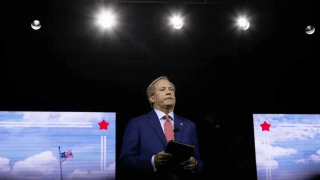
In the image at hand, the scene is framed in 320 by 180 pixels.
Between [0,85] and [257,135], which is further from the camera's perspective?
[257,135]

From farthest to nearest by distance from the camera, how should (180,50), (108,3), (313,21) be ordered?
1. (180,50)
2. (313,21)
3. (108,3)

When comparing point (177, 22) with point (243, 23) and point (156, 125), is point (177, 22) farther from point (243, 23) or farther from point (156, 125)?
point (156, 125)

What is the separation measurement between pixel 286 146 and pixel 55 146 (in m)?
3.21

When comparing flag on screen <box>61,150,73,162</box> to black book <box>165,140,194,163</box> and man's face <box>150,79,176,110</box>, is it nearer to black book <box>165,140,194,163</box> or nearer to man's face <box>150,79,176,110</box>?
man's face <box>150,79,176,110</box>

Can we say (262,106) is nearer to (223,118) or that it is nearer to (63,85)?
(223,118)

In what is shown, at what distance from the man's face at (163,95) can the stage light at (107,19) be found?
1089mm

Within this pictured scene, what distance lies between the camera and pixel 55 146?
377 centimetres

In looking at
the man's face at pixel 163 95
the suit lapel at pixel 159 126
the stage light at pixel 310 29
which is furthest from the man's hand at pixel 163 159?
the stage light at pixel 310 29

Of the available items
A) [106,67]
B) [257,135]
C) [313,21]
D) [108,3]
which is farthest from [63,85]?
[313,21]

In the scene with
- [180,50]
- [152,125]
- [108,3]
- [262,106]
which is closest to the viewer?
[152,125]

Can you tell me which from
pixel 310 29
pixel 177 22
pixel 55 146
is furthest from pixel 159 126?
pixel 310 29

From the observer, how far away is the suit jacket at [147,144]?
2545mm

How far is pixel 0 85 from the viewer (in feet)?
12.9

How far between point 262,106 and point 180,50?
153 cm
